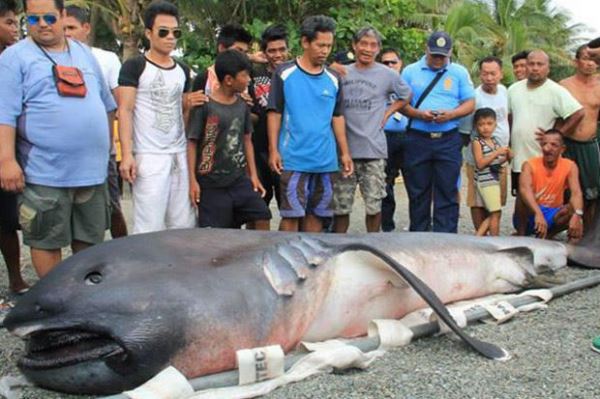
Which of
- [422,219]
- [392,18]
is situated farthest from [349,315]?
[392,18]

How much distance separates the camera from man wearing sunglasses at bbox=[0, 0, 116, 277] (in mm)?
3938

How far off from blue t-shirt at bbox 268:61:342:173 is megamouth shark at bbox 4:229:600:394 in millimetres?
1552

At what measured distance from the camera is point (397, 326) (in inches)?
136

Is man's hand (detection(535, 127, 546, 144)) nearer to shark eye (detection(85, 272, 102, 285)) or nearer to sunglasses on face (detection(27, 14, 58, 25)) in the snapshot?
sunglasses on face (detection(27, 14, 58, 25))

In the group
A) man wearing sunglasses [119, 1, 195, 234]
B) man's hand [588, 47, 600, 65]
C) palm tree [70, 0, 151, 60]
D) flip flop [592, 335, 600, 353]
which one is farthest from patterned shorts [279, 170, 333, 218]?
palm tree [70, 0, 151, 60]

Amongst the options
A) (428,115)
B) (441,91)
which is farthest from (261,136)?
(441,91)

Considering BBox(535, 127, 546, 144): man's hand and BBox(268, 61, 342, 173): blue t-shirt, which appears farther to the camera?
BBox(535, 127, 546, 144): man's hand

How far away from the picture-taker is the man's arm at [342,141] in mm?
5573

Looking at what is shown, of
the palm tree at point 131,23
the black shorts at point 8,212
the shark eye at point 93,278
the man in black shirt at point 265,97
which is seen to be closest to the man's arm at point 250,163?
the man in black shirt at point 265,97

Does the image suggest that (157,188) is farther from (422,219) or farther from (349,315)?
(422,219)

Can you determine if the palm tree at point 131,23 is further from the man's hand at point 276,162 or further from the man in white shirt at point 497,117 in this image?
the man's hand at point 276,162

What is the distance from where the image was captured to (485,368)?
3098 millimetres

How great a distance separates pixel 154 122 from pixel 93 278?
6.81ft

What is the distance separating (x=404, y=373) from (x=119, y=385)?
1158mm
